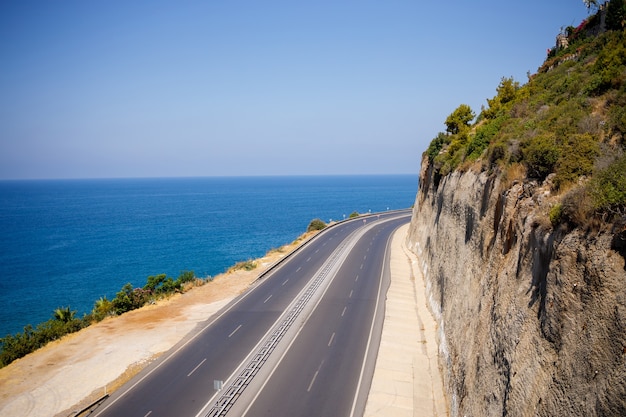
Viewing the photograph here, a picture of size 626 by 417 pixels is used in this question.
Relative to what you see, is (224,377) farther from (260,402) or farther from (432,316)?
(432,316)

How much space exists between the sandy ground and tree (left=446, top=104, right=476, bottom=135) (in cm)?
3408

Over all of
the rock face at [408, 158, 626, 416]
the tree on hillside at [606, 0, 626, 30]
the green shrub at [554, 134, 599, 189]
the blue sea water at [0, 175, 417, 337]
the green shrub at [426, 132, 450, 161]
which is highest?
the tree on hillside at [606, 0, 626, 30]

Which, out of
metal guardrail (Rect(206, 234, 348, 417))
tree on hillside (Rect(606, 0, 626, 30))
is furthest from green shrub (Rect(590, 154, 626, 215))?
tree on hillside (Rect(606, 0, 626, 30))

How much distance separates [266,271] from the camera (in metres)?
44.2

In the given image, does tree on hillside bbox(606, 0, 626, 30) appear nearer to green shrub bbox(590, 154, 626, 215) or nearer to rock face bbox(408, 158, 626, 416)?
rock face bbox(408, 158, 626, 416)

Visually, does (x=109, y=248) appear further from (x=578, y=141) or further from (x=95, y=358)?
(x=578, y=141)

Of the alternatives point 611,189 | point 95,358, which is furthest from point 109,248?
point 611,189

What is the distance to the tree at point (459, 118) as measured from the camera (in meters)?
51.0

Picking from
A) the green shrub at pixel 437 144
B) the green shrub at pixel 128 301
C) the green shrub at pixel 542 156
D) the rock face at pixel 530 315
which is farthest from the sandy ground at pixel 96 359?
the green shrub at pixel 437 144

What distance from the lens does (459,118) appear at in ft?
170

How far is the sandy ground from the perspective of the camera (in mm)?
20656

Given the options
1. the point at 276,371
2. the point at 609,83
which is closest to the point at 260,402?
the point at 276,371

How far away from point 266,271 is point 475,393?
31743 mm

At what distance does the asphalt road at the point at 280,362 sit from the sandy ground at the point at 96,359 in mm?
1486
